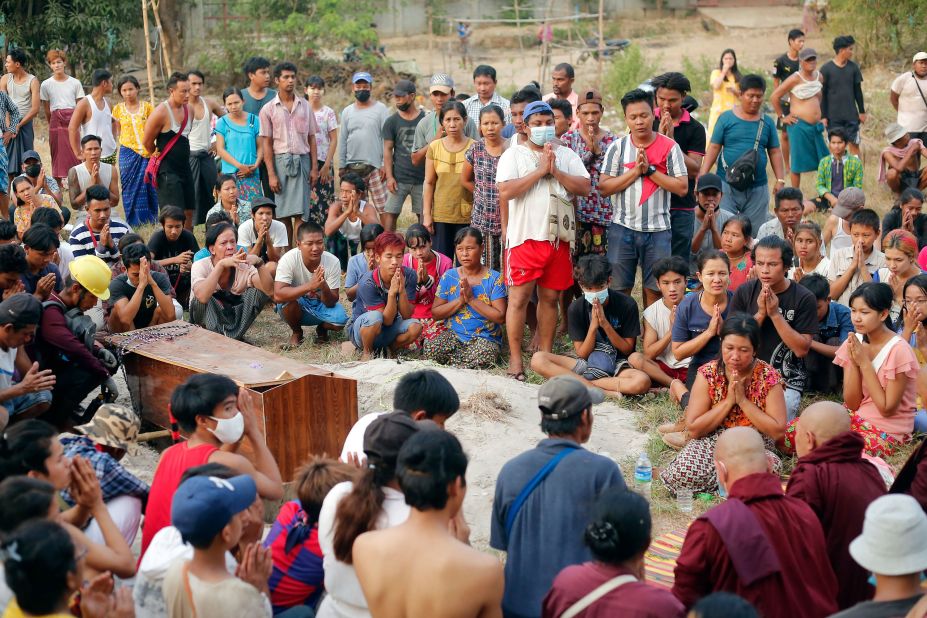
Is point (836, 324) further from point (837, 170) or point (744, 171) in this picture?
point (837, 170)

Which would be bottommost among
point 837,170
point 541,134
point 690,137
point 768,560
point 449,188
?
point 768,560

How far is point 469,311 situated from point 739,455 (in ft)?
14.4

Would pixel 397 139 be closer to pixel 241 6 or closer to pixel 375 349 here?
pixel 375 349

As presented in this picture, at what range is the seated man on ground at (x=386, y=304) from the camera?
8328 mm

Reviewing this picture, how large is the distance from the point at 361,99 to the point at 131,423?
6.64 metres

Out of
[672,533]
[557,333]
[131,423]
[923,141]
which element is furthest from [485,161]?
[923,141]

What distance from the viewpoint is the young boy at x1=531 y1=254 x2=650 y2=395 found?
770 centimetres

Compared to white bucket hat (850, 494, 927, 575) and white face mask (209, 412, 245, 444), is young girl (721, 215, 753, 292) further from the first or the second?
white bucket hat (850, 494, 927, 575)

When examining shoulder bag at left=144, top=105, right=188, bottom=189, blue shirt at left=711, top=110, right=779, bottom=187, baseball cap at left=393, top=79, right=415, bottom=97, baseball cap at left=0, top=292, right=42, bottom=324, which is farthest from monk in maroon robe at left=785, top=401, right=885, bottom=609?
shoulder bag at left=144, top=105, right=188, bottom=189

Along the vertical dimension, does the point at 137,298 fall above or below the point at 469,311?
above

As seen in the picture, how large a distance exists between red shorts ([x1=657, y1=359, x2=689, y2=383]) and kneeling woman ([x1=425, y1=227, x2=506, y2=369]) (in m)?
1.31

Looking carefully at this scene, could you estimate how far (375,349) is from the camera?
8.52m

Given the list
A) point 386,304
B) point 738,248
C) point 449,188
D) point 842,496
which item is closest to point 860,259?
point 738,248

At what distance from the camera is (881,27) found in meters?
19.5
